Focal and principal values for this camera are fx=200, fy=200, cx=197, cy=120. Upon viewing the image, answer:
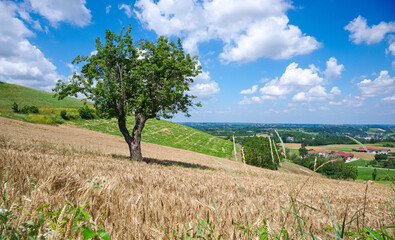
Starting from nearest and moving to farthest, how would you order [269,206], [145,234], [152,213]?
[145,234] < [152,213] < [269,206]

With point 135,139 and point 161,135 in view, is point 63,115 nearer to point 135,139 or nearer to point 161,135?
point 161,135

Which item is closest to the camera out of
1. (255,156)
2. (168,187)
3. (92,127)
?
(168,187)

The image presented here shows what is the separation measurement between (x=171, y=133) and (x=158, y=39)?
55.7 metres

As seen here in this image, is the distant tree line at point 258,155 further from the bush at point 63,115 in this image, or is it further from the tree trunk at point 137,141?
the bush at point 63,115

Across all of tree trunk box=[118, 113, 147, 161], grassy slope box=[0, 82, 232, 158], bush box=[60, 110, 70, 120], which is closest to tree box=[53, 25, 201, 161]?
tree trunk box=[118, 113, 147, 161]

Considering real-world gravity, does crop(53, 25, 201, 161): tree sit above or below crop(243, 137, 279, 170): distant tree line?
above

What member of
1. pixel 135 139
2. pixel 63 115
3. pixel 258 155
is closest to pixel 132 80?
pixel 135 139

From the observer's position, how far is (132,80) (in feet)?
50.9

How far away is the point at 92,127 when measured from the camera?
53.1m

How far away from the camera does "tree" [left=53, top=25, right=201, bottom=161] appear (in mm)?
14336

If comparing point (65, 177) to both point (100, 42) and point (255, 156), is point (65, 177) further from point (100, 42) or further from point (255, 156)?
point (255, 156)

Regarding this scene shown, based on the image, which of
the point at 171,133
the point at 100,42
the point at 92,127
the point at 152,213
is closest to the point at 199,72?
the point at 100,42

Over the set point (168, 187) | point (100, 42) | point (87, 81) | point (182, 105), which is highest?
point (100, 42)

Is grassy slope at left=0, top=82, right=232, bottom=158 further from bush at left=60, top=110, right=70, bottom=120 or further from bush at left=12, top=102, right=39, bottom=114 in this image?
bush at left=12, top=102, right=39, bottom=114
